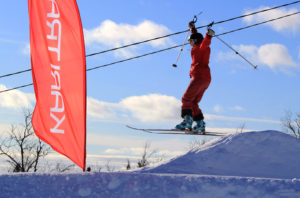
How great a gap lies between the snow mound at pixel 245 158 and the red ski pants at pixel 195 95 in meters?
1.09

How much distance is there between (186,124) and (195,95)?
732mm

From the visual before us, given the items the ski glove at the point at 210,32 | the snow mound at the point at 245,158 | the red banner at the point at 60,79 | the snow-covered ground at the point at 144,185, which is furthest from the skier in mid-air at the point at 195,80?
the snow-covered ground at the point at 144,185

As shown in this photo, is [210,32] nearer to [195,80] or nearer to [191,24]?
[191,24]

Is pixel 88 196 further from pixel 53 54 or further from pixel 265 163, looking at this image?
pixel 265 163

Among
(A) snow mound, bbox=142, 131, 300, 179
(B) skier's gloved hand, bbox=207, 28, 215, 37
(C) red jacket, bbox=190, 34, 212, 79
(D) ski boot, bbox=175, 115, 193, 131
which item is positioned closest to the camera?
(A) snow mound, bbox=142, 131, 300, 179

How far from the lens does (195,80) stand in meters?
10.1

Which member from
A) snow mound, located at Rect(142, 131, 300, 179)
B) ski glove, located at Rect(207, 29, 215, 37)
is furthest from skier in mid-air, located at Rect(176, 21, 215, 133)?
snow mound, located at Rect(142, 131, 300, 179)

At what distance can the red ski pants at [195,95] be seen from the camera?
33.0 feet

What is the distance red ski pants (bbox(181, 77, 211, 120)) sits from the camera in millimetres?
10047

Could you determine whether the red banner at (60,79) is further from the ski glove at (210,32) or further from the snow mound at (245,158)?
the ski glove at (210,32)

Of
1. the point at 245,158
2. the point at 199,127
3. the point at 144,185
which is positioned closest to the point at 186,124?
the point at 199,127

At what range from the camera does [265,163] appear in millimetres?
9031

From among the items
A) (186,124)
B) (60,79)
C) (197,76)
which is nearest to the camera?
(60,79)

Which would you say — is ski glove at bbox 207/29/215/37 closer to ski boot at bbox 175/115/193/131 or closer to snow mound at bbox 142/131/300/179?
ski boot at bbox 175/115/193/131
